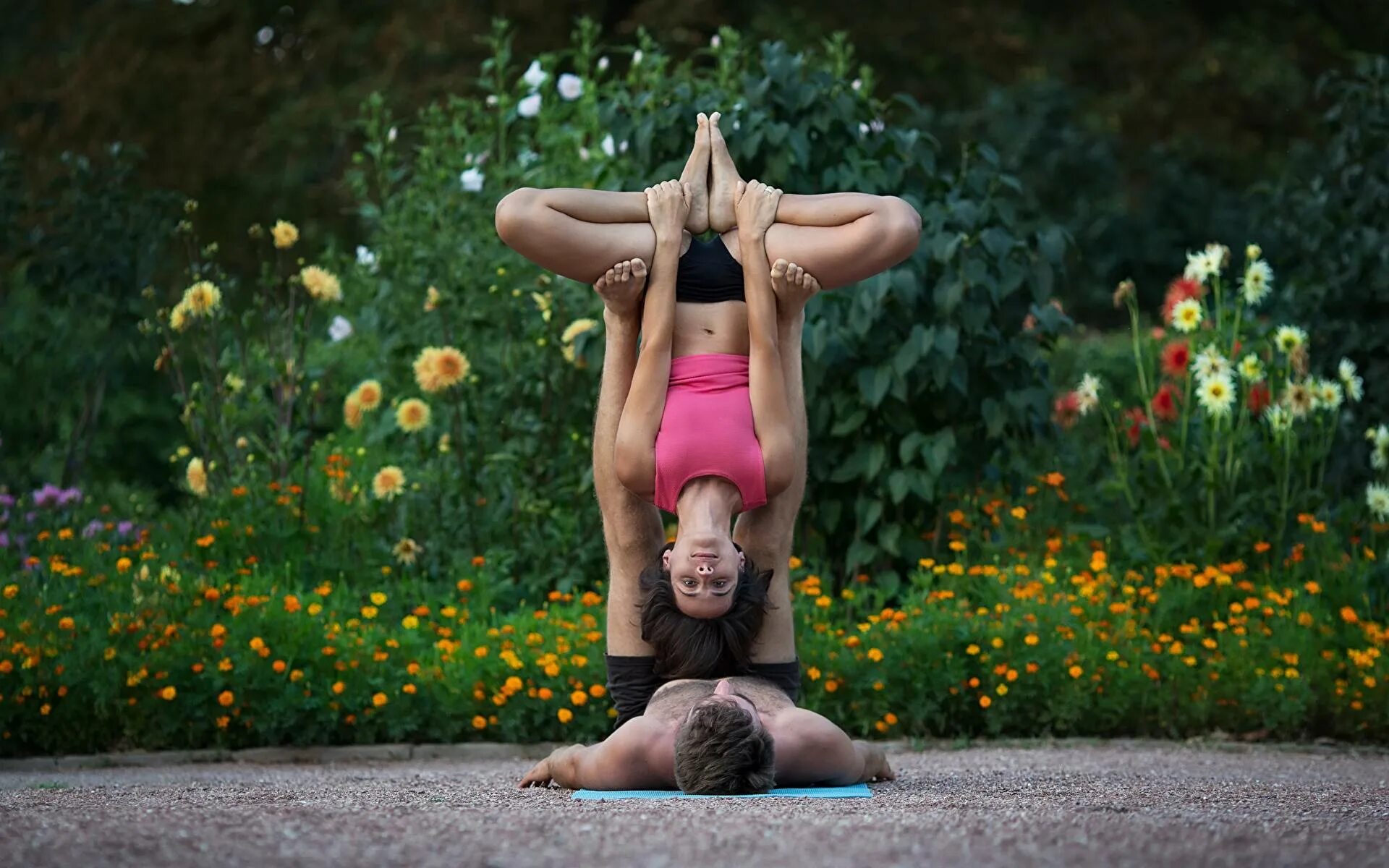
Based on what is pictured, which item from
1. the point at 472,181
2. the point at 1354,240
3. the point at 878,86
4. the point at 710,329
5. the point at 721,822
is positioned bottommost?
the point at 721,822

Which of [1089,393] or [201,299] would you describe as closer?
[201,299]

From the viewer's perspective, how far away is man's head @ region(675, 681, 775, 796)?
414 centimetres

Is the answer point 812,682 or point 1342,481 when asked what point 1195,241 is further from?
point 812,682

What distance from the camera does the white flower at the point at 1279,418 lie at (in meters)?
6.63

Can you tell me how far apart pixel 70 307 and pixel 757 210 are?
515cm

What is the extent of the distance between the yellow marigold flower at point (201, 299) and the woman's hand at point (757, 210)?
2.88 meters

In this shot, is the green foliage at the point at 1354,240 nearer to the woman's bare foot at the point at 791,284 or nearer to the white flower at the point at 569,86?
the white flower at the point at 569,86

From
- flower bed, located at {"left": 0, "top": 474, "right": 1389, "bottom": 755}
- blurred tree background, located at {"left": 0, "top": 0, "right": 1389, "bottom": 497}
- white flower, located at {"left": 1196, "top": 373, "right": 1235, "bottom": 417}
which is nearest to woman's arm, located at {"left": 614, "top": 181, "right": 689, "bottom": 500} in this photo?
flower bed, located at {"left": 0, "top": 474, "right": 1389, "bottom": 755}

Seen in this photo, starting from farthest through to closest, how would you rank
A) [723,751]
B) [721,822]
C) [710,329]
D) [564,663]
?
[564,663]
[710,329]
[723,751]
[721,822]

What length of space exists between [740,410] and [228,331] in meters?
4.20

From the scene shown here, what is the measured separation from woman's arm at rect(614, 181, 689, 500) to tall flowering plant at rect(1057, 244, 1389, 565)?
267cm

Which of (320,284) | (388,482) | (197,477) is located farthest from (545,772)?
(320,284)

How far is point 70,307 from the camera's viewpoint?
8.69 meters

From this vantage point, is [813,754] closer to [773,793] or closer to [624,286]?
[773,793]
